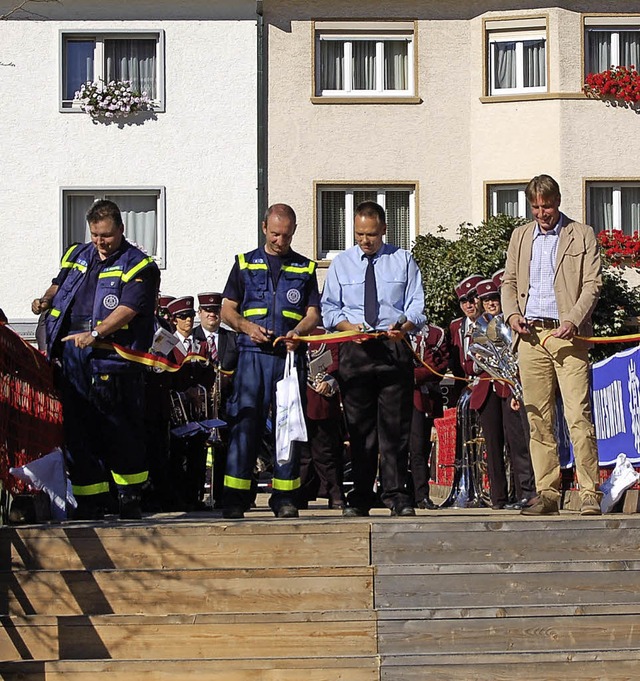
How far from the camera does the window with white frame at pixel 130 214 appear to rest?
29344mm

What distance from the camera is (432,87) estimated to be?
29.5 m

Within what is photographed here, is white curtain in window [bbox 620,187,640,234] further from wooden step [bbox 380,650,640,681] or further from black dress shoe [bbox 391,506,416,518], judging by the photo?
wooden step [bbox 380,650,640,681]

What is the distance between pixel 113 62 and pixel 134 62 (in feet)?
1.27

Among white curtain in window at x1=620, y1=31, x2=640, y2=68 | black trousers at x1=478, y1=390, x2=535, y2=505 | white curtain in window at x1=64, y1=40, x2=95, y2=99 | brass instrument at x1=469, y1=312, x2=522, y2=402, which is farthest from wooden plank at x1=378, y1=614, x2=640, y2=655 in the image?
white curtain in window at x1=64, y1=40, x2=95, y2=99

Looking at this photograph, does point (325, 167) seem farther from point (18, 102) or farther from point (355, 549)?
point (355, 549)

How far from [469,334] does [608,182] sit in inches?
631

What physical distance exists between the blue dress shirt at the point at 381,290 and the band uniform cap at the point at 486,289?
2331mm

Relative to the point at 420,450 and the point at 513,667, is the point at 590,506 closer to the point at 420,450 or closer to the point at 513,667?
the point at 513,667

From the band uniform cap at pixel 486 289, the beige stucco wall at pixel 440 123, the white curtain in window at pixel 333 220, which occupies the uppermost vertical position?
the beige stucco wall at pixel 440 123

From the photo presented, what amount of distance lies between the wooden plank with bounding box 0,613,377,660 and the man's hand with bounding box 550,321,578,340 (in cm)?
275

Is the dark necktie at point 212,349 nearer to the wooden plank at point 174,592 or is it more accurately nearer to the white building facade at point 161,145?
the wooden plank at point 174,592

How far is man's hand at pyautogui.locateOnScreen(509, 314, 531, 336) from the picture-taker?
10984mm

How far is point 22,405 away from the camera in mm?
10758

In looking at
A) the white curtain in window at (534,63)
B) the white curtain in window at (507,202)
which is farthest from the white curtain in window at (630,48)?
the white curtain in window at (507,202)
